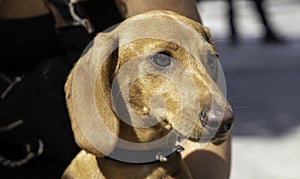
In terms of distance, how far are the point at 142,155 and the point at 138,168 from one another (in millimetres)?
38

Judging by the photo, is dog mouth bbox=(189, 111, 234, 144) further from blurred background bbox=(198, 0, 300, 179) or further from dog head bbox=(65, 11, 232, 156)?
blurred background bbox=(198, 0, 300, 179)

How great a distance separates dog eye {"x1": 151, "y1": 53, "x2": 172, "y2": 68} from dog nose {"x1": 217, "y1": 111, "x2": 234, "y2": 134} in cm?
25

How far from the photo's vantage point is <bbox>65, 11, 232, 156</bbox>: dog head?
1.88m

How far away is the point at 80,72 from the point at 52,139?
330 mm

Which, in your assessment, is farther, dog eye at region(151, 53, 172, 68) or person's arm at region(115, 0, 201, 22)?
person's arm at region(115, 0, 201, 22)

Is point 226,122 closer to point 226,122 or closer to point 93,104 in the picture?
point 226,122

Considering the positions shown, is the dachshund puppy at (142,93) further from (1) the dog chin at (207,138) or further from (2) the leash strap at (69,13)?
(2) the leash strap at (69,13)

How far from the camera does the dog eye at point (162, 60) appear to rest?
6.26 ft

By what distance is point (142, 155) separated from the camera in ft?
6.48

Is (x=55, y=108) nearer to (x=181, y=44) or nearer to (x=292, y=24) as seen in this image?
(x=181, y=44)

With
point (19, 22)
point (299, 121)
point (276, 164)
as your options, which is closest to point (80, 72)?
point (19, 22)

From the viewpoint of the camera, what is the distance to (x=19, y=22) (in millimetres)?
2193

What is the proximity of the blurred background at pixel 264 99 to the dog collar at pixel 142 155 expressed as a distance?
1.09ft

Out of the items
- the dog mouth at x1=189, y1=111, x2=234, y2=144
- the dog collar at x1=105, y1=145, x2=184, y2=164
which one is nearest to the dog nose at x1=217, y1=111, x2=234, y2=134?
the dog mouth at x1=189, y1=111, x2=234, y2=144
